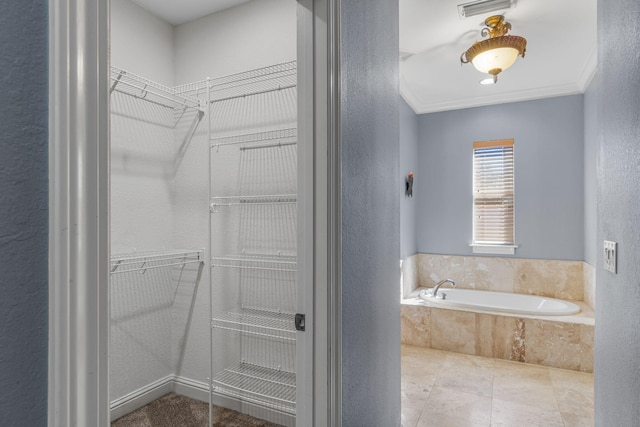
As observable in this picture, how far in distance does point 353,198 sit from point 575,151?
375cm

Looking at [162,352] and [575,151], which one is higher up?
[575,151]

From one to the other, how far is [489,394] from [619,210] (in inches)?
80.6

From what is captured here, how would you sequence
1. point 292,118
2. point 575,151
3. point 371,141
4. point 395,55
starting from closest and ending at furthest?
point 371,141 < point 395,55 < point 292,118 < point 575,151

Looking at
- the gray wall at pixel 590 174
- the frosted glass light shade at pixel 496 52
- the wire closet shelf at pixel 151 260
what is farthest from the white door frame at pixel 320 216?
the gray wall at pixel 590 174

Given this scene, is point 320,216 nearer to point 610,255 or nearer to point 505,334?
point 610,255

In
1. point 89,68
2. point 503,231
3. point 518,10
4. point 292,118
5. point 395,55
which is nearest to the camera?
point 89,68

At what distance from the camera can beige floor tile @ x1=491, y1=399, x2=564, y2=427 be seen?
2385 millimetres

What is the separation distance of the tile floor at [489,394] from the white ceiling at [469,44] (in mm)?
2636

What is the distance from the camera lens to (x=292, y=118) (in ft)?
7.48

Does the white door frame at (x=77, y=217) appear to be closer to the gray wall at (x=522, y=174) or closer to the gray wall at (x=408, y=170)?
the gray wall at (x=408, y=170)

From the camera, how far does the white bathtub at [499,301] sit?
366 centimetres

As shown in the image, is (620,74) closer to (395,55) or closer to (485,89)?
(395,55)

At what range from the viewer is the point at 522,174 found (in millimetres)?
4305

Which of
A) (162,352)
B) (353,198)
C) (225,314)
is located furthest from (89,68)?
(162,352)
